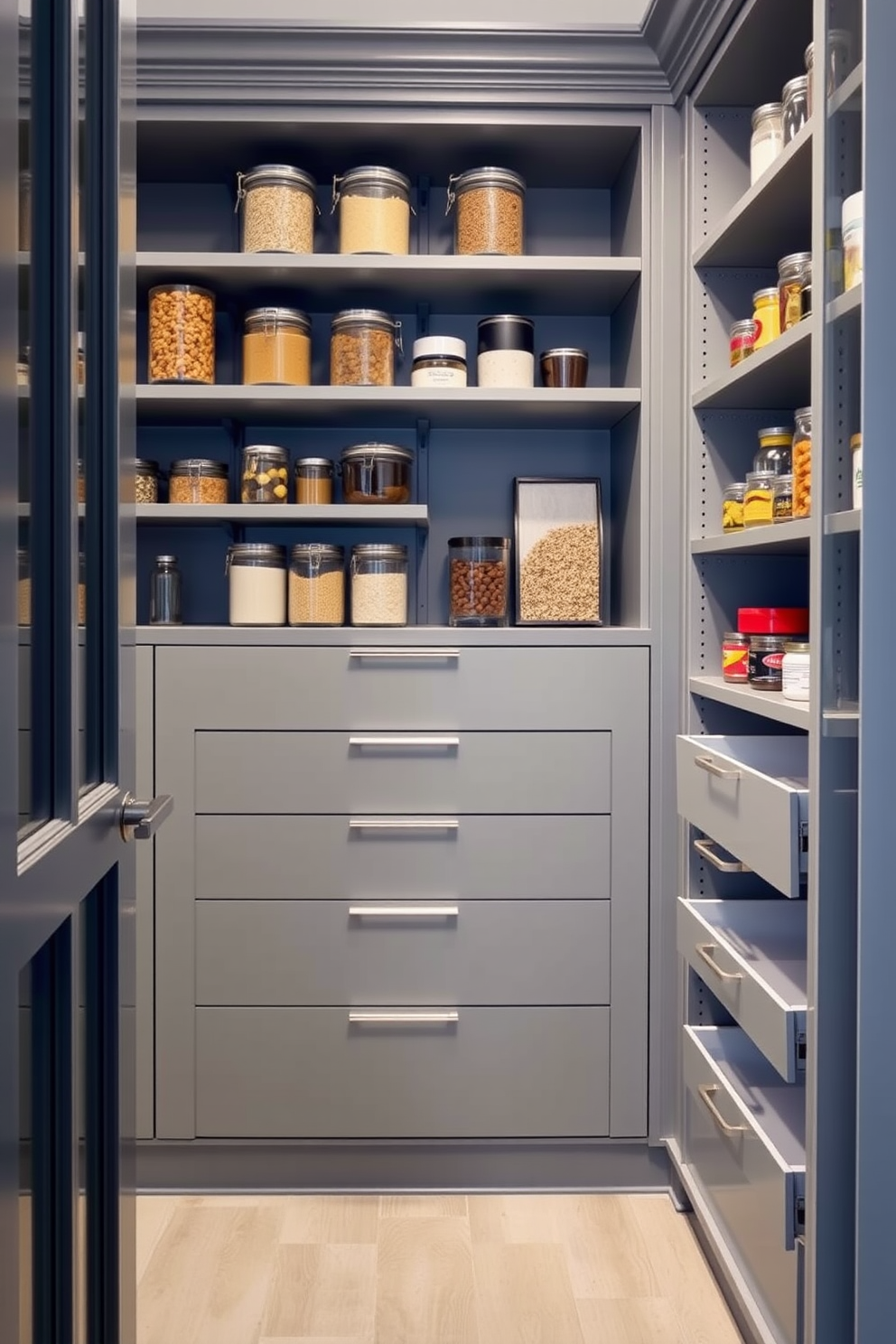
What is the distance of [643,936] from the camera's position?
2.25 meters

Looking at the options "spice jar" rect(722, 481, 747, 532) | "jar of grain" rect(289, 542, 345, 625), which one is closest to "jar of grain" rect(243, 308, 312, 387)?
"jar of grain" rect(289, 542, 345, 625)

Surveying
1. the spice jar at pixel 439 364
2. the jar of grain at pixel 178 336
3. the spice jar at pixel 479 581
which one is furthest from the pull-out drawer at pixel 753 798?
the jar of grain at pixel 178 336

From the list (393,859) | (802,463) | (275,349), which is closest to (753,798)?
(802,463)

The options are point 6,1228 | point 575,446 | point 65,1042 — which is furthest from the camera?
point 575,446

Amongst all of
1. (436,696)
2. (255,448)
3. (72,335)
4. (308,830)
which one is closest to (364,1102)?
(308,830)

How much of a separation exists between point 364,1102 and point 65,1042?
1.39m

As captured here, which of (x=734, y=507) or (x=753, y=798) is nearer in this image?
(x=753, y=798)

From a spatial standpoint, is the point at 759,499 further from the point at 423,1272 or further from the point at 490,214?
the point at 423,1272

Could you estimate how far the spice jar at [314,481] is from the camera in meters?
2.31

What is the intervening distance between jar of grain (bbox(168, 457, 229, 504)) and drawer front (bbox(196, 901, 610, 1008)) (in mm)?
806

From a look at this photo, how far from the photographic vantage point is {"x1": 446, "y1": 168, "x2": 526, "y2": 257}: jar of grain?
7.38 ft

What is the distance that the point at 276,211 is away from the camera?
2209mm

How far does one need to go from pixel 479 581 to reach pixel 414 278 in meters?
0.61

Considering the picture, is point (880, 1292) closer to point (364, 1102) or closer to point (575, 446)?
point (364, 1102)
